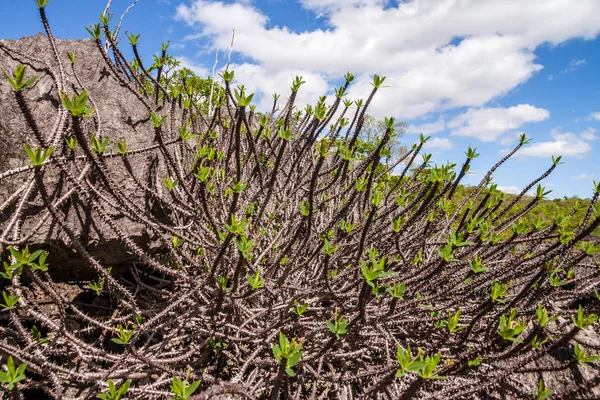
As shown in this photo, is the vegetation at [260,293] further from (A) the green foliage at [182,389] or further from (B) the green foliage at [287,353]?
(A) the green foliage at [182,389]

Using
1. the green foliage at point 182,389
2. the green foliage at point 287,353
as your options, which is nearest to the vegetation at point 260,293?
the green foliage at point 287,353

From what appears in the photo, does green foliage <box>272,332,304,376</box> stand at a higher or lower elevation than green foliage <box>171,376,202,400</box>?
higher

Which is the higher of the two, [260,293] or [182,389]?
[260,293]

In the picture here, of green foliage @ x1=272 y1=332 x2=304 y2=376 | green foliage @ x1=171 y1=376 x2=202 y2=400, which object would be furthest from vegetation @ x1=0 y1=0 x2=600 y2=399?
green foliage @ x1=171 y1=376 x2=202 y2=400

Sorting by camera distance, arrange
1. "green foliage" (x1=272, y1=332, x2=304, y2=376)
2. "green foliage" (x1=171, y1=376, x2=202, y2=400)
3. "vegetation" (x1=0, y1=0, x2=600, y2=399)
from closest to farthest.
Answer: "green foliage" (x1=171, y1=376, x2=202, y2=400)
"green foliage" (x1=272, y1=332, x2=304, y2=376)
"vegetation" (x1=0, y1=0, x2=600, y2=399)

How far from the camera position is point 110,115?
2.78 meters

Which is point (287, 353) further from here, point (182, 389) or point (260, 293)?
point (260, 293)

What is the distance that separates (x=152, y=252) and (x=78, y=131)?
5.32ft

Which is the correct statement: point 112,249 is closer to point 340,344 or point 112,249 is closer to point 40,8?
point 40,8

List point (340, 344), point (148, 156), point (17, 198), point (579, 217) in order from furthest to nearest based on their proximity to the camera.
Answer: point (579, 217) → point (148, 156) → point (340, 344) → point (17, 198)

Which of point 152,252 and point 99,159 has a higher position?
point 99,159

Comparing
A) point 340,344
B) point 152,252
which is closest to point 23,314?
point 152,252

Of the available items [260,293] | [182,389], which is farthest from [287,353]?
[260,293]

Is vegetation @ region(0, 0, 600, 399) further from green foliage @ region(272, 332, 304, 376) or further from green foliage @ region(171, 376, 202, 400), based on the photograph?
green foliage @ region(171, 376, 202, 400)
